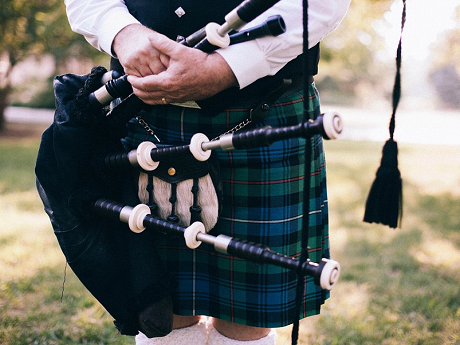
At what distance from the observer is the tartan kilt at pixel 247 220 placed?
1.22 meters

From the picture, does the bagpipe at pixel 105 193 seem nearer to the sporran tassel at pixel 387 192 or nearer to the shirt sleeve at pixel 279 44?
the shirt sleeve at pixel 279 44

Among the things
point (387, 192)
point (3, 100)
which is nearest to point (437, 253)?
point (387, 192)

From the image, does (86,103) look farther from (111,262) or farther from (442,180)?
(442,180)

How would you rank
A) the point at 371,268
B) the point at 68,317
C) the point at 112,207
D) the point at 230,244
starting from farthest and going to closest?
the point at 371,268, the point at 68,317, the point at 112,207, the point at 230,244

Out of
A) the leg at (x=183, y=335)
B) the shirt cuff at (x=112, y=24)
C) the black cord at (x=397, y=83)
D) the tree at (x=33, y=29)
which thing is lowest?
the leg at (x=183, y=335)

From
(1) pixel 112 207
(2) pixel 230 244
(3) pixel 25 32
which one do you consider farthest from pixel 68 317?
(3) pixel 25 32

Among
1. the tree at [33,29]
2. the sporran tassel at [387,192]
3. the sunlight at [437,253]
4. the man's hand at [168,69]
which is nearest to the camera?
the man's hand at [168,69]

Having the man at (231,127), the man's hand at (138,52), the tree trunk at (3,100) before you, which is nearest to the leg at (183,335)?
the man at (231,127)

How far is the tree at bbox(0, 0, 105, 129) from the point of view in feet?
24.7

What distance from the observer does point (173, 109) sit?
123 centimetres

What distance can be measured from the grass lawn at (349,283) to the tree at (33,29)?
3.77 meters

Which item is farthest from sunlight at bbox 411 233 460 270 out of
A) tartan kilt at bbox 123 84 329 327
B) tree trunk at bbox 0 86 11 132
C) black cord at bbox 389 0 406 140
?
tree trunk at bbox 0 86 11 132

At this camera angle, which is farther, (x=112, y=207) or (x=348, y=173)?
(x=348, y=173)

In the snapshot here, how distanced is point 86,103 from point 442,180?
5.96 m
